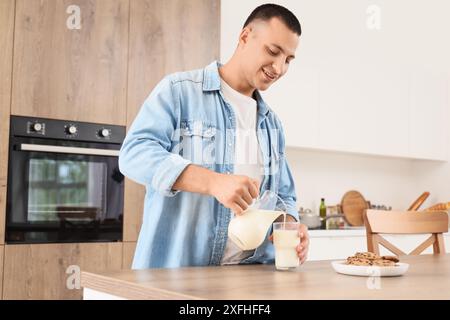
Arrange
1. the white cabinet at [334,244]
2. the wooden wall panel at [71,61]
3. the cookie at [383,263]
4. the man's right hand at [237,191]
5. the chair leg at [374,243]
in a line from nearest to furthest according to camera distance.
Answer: the man's right hand at [237,191] → the cookie at [383,263] → the chair leg at [374,243] → the wooden wall panel at [71,61] → the white cabinet at [334,244]

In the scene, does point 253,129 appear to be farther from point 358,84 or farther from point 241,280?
point 358,84

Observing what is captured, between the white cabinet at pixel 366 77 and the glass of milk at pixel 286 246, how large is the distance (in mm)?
2479

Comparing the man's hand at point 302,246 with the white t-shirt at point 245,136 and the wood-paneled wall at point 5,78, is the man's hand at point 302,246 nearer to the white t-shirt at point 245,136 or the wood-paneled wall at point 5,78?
the white t-shirt at point 245,136

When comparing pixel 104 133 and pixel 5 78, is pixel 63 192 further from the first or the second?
pixel 5 78

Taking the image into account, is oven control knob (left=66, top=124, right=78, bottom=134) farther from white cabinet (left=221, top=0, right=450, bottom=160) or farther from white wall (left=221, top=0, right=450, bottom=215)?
white wall (left=221, top=0, right=450, bottom=215)

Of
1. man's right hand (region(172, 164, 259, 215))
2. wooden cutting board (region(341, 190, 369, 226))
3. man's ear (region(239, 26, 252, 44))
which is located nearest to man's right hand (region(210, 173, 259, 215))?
man's right hand (region(172, 164, 259, 215))

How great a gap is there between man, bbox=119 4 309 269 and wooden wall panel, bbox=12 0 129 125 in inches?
54.7

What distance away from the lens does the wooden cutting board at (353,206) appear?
4.79 metres

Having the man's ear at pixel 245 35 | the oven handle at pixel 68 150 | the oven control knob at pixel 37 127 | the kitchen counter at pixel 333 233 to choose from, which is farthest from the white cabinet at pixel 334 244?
the man's ear at pixel 245 35

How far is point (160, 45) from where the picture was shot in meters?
3.33

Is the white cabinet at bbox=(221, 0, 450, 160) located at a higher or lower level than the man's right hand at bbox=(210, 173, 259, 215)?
higher

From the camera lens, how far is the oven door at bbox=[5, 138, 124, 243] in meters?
2.83

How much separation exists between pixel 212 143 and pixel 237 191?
513mm
